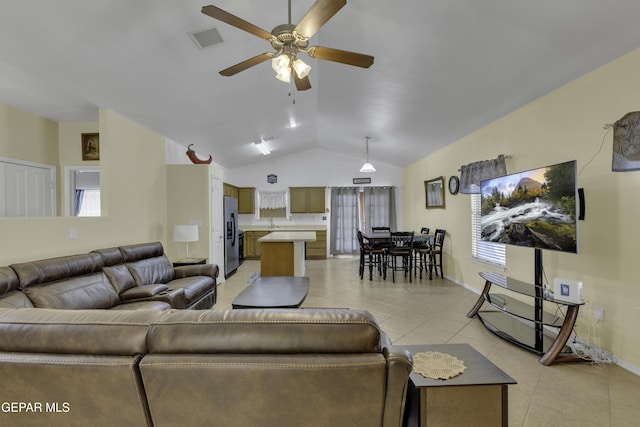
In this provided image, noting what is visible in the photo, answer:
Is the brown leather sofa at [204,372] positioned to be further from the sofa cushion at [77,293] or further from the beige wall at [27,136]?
the beige wall at [27,136]

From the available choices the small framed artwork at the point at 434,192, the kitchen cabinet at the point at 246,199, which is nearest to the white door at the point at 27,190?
the kitchen cabinet at the point at 246,199

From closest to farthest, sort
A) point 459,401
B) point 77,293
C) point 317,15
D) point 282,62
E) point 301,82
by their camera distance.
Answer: point 459,401 < point 317,15 < point 282,62 < point 77,293 < point 301,82

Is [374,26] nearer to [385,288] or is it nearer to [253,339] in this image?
[253,339]

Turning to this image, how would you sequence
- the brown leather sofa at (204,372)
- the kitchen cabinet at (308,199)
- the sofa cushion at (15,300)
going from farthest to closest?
the kitchen cabinet at (308,199) < the sofa cushion at (15,300) < the brown leather sofa at (204,372)

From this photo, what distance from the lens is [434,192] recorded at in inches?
233

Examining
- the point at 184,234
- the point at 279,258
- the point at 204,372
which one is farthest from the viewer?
the point at 279,258

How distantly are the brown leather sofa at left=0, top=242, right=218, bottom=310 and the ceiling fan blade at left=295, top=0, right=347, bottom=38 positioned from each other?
2.57m

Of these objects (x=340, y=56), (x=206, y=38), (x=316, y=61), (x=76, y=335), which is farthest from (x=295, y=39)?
(x=76, y=335)

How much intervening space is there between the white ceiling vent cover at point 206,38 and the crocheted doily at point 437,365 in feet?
10.1

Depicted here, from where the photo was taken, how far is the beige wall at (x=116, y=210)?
267cm

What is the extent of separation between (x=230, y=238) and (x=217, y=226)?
0.75 metres

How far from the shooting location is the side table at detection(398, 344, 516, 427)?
114cm

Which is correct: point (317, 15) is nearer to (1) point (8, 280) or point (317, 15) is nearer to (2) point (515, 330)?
(1) point (8, 280)

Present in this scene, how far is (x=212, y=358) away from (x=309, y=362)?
1.04ft
